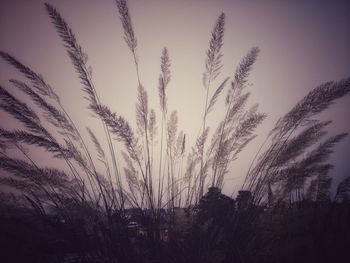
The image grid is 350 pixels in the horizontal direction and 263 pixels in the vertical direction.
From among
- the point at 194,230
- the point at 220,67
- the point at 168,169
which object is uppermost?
the point at 220,67

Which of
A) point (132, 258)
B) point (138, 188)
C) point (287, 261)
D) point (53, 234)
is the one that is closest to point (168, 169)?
point (138, 188)

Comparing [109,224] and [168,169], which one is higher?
[168,169]

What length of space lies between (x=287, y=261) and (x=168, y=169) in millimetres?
2101

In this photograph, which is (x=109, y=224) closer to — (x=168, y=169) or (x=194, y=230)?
(x=194, y=230)

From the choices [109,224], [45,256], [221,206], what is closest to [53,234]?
[45,256]

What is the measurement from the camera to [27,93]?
2.81 m

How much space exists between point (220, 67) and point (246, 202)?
186 cm

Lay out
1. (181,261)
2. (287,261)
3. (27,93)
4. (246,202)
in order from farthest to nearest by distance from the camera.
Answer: (246,202) → (27,93) → (181,261) → (287,261)

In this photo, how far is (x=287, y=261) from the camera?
1.99 metres

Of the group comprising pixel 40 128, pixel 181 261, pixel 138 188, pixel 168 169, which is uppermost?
pixel 40 128

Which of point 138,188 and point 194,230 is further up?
point 138,188

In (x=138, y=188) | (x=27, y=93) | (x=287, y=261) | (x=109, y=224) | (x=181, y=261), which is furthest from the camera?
(x=138, y=188)

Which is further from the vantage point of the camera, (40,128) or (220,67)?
(220,67)

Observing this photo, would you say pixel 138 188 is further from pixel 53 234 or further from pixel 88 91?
pixel 88 91
